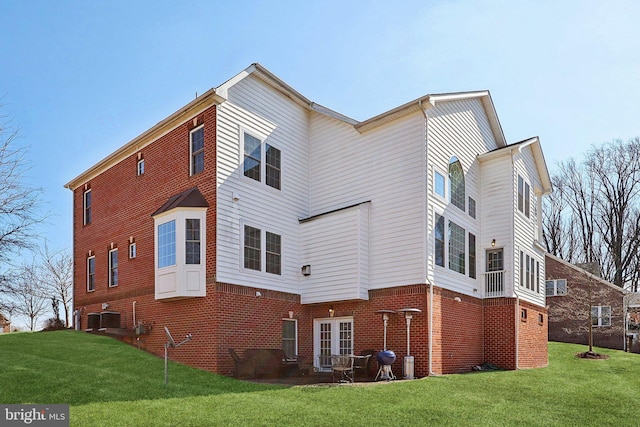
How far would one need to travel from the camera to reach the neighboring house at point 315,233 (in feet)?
50.0

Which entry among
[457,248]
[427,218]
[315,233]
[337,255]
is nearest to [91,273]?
[315,233]

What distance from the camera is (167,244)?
15.8 metres

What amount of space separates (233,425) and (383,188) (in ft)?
31.3

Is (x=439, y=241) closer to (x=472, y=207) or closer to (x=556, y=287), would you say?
(x=472, y=207)

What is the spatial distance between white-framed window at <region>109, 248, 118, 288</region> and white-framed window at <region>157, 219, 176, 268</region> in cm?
424

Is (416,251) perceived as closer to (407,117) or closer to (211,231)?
(407,117)

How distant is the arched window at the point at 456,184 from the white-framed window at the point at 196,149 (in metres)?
8.01

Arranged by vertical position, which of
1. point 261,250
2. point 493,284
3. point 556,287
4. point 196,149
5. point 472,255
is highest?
point 196,149

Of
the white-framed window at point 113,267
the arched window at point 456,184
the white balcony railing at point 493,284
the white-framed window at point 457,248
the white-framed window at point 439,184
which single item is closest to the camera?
the white-framed window at point 439,184

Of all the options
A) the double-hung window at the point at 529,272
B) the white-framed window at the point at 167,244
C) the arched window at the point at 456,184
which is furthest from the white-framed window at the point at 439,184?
the white-framed window at the point at 167,244

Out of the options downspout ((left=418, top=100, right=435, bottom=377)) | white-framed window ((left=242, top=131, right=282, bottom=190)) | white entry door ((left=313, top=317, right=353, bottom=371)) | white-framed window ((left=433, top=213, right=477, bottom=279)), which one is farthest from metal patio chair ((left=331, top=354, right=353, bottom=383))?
white-framed window ((left=242, top=131, right=282, bottom=190))

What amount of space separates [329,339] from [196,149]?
735 cm

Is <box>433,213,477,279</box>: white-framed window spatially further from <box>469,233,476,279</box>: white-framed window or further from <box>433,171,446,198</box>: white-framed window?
<box>433,171,446,198</box>: white-framed window

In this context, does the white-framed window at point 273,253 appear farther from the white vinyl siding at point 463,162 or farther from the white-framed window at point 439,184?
the white-framed window at point 439,184
